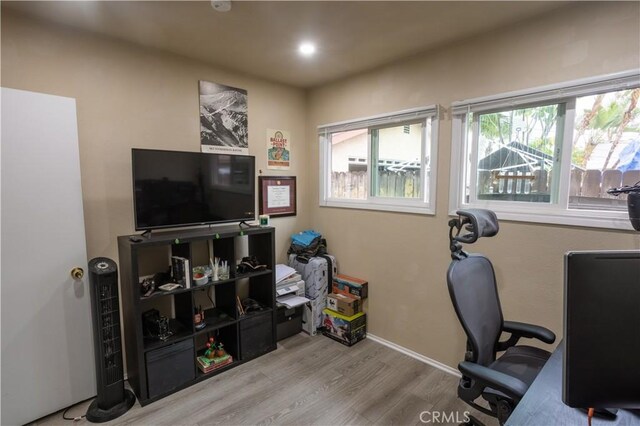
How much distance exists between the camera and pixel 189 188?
7.66 ft

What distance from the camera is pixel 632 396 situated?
2.63 ft

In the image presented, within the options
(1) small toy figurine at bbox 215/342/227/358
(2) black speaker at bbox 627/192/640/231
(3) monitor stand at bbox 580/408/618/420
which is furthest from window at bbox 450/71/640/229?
(1) small toy figurine at bbox 215/342/227/358

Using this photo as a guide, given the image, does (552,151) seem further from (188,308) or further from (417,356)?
(188,308)

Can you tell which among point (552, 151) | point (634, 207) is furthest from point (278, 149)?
point (634, 207)

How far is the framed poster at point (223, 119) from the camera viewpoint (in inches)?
106

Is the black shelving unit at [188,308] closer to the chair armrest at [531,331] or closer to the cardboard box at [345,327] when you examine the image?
the cardboard box at [345,327]

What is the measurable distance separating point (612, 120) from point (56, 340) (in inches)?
143

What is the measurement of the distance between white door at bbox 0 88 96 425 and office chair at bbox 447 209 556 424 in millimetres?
2280

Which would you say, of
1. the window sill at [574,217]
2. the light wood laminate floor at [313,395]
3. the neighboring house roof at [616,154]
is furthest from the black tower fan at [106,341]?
the neighboring house roof at [616,154]

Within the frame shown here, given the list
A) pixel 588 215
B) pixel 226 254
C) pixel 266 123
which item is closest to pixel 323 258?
pixel 226 254

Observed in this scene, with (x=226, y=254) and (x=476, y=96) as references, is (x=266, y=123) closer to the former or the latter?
(x=226, y=254)

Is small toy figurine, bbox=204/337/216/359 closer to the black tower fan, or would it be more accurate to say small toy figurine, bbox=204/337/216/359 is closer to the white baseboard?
the black tower fan

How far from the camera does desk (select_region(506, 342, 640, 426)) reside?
0.94 m

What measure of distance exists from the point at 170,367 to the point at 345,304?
152 centimetres
